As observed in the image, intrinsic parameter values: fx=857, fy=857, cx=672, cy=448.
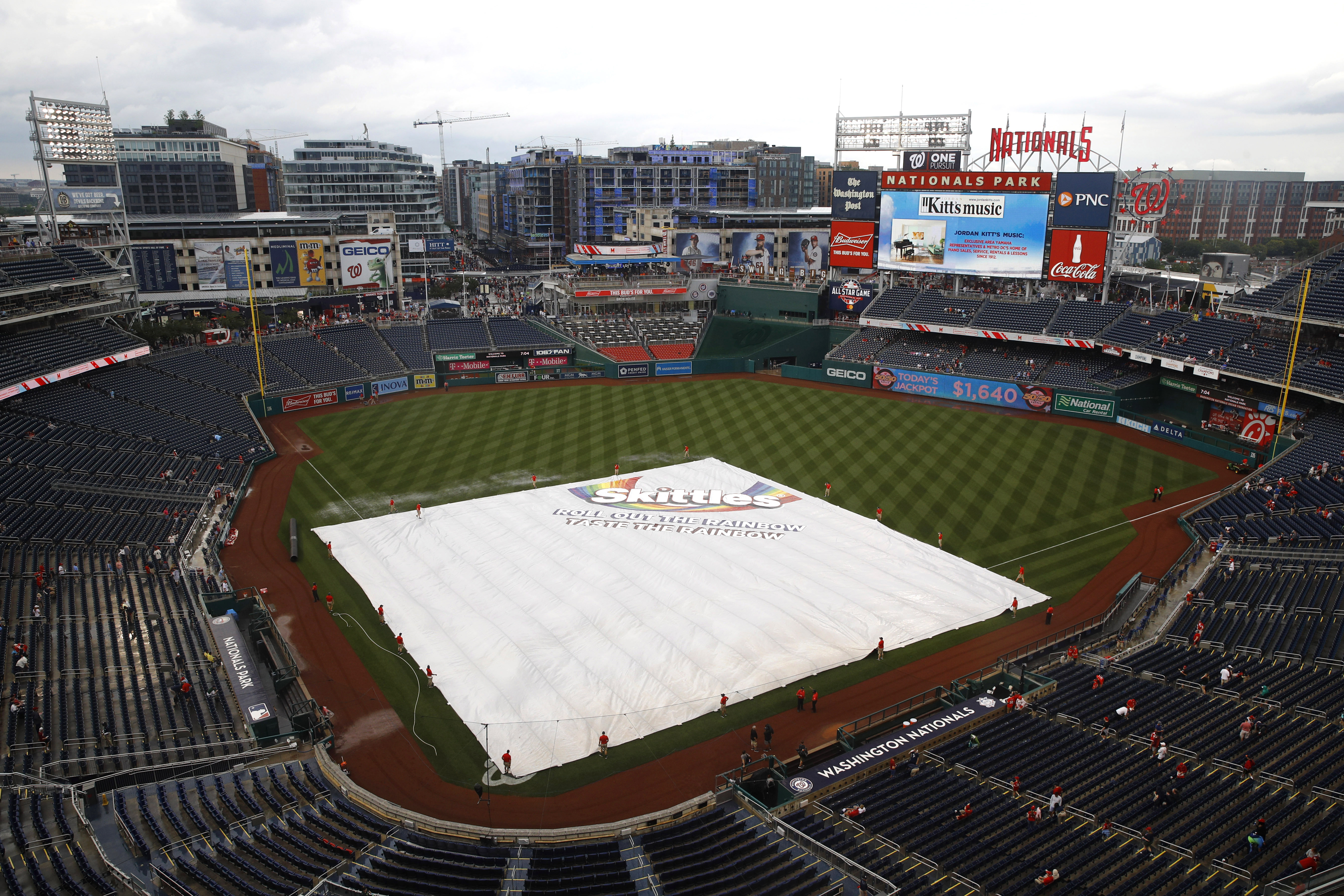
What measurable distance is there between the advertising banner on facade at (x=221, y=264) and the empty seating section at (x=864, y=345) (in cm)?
4347

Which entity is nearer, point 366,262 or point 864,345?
point 864,345

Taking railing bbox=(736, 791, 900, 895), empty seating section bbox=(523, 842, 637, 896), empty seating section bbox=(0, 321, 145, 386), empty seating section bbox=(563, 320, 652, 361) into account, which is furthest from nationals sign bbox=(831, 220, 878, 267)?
empty seating section bbox=(523, 842, 637, 896)

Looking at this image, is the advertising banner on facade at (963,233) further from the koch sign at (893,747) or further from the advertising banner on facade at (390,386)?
the koch sign at (893,747)

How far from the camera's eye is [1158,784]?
1858cm

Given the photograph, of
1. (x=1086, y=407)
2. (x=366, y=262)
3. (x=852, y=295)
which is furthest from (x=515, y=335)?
(x=1086, y=407)

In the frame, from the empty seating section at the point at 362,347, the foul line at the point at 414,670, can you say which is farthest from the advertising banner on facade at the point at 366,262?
the foul line at the point at 414,670

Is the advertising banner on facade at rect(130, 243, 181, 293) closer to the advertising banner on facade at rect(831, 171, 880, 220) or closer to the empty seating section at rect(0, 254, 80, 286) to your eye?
the empty seating section at rect(0, 254, 80, 286)

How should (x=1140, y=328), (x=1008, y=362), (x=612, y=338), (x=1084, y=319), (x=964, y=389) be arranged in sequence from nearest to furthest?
(x=1140, y=328) < (x=1084, y=319) < (x=964, y=389) < (x=1008, y=362) < (x=612, y=338)

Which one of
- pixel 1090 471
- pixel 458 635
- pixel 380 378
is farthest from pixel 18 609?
pixel 1090 471

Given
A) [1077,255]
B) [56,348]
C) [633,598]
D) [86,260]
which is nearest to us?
[633,598]

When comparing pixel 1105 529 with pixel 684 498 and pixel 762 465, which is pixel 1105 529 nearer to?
pixel 762 465

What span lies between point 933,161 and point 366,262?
43694 mm

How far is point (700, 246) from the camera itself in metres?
82.1

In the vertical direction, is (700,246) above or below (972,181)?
below
